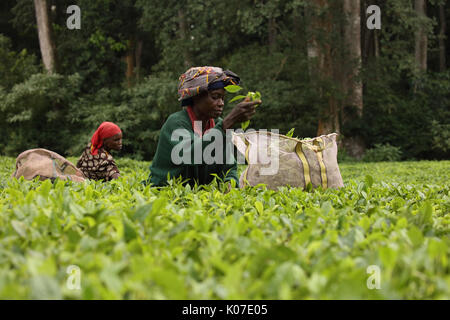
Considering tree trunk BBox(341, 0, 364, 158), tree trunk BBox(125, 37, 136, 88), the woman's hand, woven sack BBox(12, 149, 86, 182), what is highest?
tree trunk BBox(125, 37, 136, 88)

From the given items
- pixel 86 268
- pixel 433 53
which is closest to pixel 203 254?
pixel 86 268

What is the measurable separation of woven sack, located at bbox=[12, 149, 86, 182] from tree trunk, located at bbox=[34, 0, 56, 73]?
15.9m

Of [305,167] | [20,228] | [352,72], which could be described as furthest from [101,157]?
[352,72]

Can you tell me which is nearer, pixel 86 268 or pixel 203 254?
pixel 86 268

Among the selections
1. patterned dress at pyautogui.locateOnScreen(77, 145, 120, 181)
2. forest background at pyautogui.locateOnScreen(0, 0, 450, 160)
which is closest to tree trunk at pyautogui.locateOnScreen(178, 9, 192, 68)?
forest background at pyautogui.locateOnScreen(0, 0, 450, 160)

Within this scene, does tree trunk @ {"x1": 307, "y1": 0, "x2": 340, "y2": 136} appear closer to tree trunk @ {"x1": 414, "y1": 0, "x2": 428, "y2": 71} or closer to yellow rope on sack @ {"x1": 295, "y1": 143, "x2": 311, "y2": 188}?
tree trunk @ {"x1": 414, "y1": 0, "x2": 428, "y2": 71}

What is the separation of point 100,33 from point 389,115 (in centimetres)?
1317

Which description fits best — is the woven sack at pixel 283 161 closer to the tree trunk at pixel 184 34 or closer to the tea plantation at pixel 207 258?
the tea plantation at pixel 207 258

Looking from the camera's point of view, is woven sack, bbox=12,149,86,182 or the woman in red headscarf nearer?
woven sack, bbox=12,149,86,182

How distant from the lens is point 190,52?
18.8m

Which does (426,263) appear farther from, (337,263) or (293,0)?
(293,0)

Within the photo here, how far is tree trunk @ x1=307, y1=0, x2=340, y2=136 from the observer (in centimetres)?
1562

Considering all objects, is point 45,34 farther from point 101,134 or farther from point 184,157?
point 184,157
